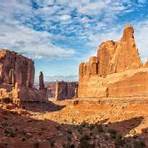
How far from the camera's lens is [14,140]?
2450 centimetres

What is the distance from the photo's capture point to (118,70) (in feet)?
238

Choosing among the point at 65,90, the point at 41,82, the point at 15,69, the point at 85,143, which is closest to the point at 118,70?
the point at 85,143

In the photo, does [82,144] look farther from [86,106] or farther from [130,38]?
[130,38]

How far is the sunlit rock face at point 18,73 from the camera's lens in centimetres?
12641

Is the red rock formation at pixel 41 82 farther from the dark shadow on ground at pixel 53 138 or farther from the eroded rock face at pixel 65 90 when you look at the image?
the dark shadow on ground at pixel 53 138

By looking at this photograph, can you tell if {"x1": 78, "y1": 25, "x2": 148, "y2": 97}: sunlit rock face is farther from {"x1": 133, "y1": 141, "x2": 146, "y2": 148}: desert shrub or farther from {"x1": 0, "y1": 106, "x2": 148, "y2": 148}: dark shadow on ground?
{"x1": 133, "y1": 141, "x2": 146, "y2": 148}: desert shrub

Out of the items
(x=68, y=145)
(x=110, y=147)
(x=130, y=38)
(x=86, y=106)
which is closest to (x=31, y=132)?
(x=68, y=145)

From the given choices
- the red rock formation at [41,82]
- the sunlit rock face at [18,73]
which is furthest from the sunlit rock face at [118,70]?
the red rock formation at [41,82]

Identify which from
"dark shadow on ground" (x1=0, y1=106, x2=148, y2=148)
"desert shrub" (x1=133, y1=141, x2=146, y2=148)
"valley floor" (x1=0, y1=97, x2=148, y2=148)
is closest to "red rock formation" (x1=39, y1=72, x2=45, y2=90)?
"valley floor" (x1=0, y1=97, x2=148, y2=148)

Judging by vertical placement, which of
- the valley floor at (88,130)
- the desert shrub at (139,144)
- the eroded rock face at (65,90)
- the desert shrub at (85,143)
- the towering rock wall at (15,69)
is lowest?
the desert shrub at (139,144)

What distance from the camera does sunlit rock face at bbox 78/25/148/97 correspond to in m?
57.5

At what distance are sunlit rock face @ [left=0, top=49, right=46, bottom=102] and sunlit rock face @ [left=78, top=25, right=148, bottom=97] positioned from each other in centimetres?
3783

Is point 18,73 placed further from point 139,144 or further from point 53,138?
point 53,138

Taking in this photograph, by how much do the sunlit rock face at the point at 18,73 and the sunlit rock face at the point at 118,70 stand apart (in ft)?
124
